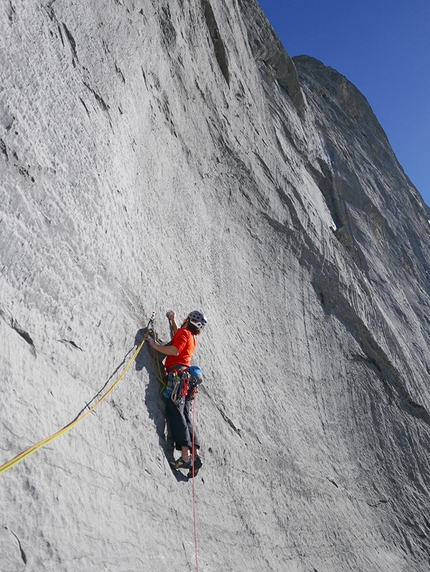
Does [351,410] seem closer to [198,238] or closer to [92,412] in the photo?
[198,238]

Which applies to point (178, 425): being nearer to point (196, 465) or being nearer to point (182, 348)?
point (196, 465)

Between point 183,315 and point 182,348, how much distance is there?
88 centimetres

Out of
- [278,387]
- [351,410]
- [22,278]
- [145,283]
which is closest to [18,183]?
[22,278]

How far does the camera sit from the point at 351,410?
25.1 feet

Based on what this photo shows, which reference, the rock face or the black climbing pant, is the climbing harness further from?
the black climbing pant

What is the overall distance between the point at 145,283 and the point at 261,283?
9.02 ft

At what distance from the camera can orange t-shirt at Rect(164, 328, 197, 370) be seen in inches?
185

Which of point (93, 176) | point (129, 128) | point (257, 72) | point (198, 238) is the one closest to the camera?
point (93, 176)

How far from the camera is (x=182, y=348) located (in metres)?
4.71

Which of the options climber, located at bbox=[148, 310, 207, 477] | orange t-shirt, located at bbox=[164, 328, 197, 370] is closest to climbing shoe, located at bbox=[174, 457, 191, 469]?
climber, located at bbox=[148, 310, 207, 477]

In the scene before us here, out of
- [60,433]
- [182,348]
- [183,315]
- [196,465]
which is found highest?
[183,315]

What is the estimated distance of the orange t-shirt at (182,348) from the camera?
185 inches

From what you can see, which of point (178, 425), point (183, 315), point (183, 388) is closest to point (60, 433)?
point (178, 425)

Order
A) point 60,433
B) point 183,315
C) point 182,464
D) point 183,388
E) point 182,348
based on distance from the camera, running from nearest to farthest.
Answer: point 60,433, point 182,464, point 183,388, point 182,348, point 183,315
